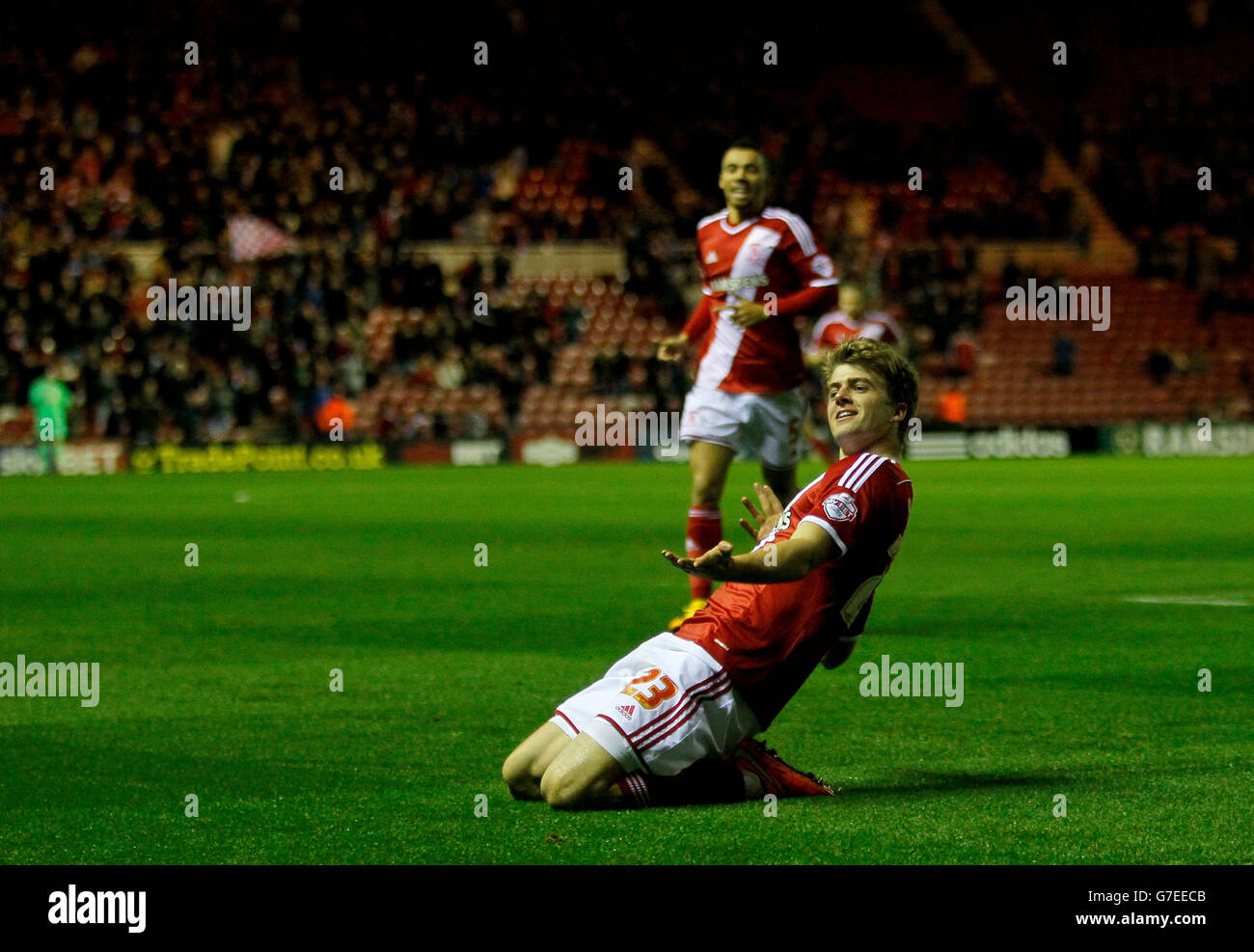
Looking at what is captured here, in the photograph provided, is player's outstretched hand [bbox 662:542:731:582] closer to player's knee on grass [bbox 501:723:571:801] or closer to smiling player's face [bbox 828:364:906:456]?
smiling player's face [bbox 828:364:906:456]

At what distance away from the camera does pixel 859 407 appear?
5656mm

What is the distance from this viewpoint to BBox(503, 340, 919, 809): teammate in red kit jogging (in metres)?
5.54

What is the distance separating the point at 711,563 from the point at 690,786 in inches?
41.3

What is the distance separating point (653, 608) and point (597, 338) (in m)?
24.9

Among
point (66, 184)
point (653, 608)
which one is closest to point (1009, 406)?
point (66, 184)

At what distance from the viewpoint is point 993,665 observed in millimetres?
8836

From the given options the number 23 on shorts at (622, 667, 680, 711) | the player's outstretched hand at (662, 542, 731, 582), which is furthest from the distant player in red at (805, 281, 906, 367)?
the player's outstretched hand at (662, 542, 731, 582)

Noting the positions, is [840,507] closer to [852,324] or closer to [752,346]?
[752,346]

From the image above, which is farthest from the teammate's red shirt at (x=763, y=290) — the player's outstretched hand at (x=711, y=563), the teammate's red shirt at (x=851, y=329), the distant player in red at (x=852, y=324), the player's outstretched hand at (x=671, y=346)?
the teammate's red shirt at (x=851, y=329)

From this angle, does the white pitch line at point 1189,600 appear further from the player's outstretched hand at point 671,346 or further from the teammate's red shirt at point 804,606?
the teammate's red shirt at point 804,606

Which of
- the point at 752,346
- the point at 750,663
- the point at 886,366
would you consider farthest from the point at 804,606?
the point at 752,346

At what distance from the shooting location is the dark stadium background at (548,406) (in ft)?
20.1

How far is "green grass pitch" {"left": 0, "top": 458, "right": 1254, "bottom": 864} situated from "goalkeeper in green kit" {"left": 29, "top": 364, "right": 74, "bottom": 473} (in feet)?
36.8

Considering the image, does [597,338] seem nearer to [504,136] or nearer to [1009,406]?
[504,136]
